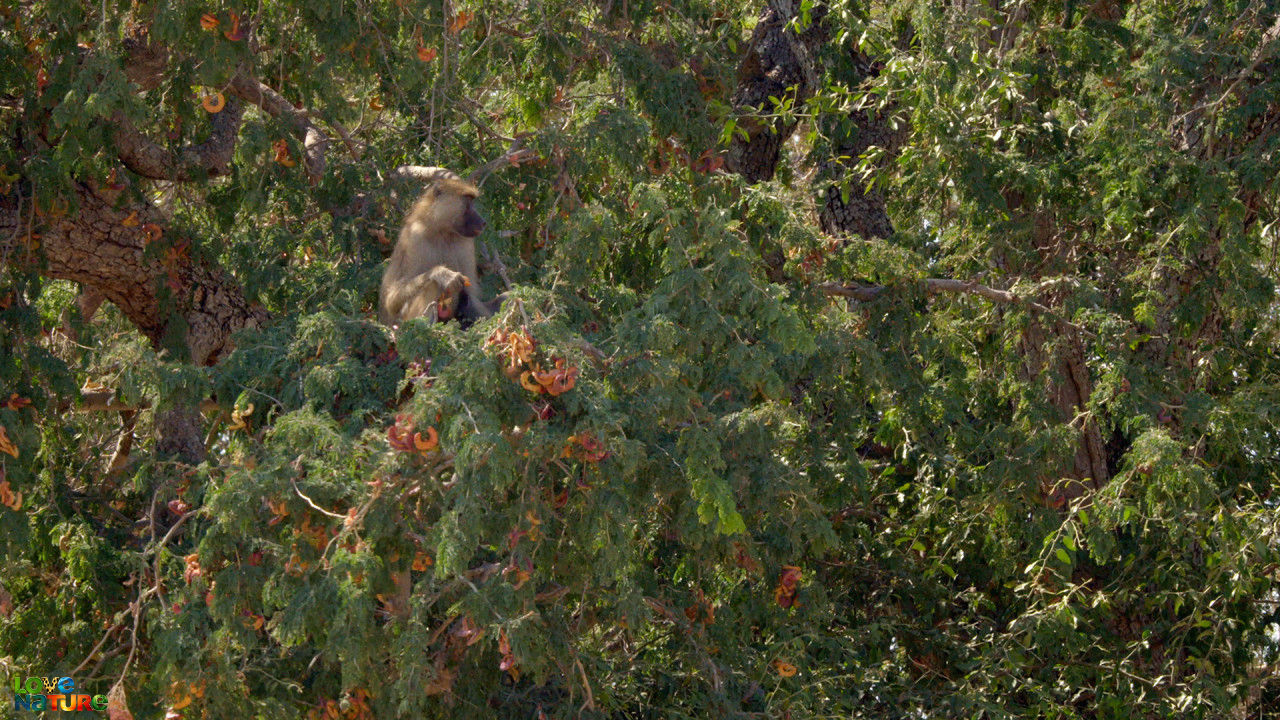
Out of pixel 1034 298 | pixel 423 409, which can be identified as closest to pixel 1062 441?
pixel 1034 298

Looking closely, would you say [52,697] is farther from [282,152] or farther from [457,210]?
[457,210]

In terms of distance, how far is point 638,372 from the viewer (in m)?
3.61

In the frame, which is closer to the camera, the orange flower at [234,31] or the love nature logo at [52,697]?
the love nature logo at [52,697]

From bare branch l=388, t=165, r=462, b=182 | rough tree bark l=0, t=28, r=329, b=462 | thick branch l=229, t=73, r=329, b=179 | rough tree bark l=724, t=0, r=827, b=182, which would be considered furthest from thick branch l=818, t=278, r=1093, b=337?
rough tree bark l=0, t=28, r=329, b=462

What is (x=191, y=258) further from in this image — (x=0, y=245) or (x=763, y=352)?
(x=763, y=352)

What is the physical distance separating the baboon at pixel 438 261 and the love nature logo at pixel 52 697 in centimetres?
163

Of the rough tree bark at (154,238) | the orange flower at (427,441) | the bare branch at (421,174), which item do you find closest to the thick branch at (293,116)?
the rough tree bark at (154,238)

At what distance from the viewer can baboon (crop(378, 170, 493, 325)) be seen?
5.05m

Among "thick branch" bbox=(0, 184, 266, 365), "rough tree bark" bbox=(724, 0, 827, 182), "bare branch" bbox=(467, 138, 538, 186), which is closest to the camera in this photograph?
"bare branch" bbox=(467, 138, 538, 186)

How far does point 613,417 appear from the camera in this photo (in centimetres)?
336

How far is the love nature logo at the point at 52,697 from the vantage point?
13.5ft

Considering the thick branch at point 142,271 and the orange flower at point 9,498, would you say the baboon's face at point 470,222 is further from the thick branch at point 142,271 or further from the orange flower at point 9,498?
the orange flower at point 9,498

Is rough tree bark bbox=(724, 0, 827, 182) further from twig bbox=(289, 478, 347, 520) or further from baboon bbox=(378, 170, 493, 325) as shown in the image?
twig bbox=(289, 478, 347, 520)

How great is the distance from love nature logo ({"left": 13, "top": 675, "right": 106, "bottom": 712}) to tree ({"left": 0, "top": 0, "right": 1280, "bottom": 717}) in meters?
0.04
